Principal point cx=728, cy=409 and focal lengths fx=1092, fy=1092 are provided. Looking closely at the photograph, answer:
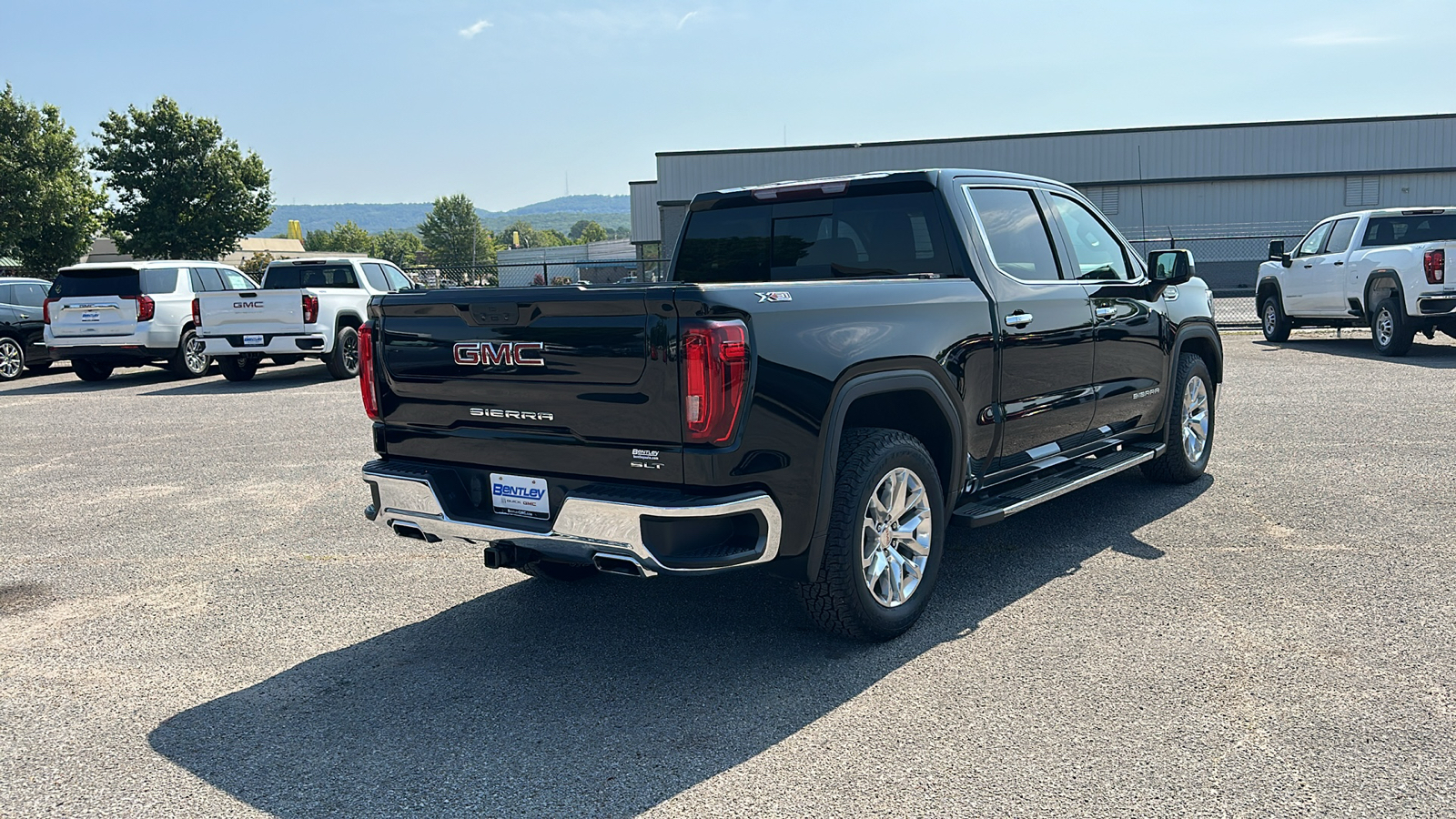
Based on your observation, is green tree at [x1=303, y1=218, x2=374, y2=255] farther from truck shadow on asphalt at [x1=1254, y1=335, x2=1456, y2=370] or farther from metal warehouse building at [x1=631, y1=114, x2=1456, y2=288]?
truck shadow on asphalt at [x1=1254, y1=335, x2=1456, y2=370]

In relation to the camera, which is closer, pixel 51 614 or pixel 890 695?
pixel 890 695

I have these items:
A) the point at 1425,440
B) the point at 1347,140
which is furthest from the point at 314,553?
the point at 1347,140

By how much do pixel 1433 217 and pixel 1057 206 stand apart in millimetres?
12124

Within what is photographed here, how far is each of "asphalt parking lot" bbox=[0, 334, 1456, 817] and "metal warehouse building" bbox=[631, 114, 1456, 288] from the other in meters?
37.0

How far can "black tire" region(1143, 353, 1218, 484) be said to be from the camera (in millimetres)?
6746

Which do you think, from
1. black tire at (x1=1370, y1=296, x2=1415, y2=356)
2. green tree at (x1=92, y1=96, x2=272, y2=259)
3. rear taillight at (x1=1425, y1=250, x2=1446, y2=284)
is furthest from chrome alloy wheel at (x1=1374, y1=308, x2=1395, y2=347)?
green tree at (x1=92, y1=96, x2=272, y2=259)

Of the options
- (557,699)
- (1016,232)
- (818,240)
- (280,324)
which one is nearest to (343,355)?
(280,324)

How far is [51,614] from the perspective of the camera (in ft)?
16.5

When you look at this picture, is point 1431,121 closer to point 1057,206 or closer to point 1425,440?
point 1425,440

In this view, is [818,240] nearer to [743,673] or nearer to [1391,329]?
[743,673]

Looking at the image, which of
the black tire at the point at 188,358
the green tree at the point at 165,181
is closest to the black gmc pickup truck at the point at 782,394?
the black tire at the point at 188,358

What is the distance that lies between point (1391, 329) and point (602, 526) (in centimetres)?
1426

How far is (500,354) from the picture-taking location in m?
4.07

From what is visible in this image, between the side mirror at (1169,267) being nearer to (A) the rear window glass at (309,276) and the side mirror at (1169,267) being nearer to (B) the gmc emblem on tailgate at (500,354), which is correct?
(B) the gmc emblem on tailgate at (500,354)
